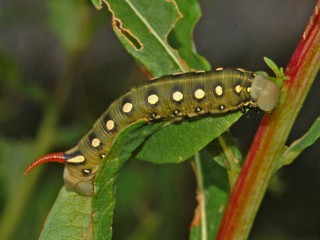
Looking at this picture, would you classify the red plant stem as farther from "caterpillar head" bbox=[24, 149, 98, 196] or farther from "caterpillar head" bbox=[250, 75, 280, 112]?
"caterpillar head" bbox=[24, 149, 98, 196]

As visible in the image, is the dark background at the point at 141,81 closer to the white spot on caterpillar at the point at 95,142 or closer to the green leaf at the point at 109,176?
the white spot on caterpillar at the point at 95,142

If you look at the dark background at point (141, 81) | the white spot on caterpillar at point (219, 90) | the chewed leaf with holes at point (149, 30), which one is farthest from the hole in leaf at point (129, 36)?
the dark background at point (141, 81)

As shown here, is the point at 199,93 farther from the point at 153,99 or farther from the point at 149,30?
the point at 149,30

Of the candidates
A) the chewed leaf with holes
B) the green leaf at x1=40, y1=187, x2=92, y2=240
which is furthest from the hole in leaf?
the green leaf at x1=40, y1=187, x2=92, y2=240

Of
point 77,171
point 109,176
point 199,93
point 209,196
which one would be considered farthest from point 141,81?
point 109,176

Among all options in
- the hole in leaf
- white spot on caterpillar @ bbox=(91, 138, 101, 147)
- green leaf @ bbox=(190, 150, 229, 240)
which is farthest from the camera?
green leaf @ bbox=(190, 150, 229, 240)

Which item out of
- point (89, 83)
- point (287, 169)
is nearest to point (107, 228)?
point (89, 83)
